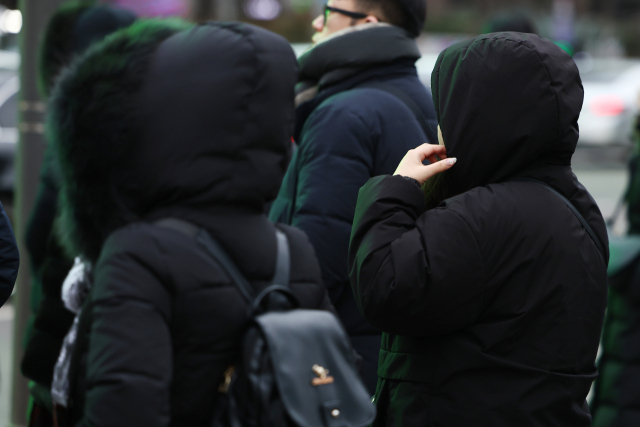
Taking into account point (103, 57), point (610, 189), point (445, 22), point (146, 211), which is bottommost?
point (445, 22)

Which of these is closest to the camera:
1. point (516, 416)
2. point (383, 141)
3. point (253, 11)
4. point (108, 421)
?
point (108, 421)

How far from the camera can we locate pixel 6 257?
2.81 metres

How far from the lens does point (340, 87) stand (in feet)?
11.0

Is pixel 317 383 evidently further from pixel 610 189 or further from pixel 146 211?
pixel 610 189

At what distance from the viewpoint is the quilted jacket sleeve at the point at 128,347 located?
6.11ft

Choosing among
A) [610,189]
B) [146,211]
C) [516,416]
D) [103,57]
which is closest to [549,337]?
[516,416]

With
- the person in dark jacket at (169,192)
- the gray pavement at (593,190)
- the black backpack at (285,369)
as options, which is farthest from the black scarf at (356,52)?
the gray pavement at (593,190)

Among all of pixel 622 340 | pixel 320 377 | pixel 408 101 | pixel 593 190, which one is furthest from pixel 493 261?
pixel 593 190

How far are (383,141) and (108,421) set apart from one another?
1621 millimetres

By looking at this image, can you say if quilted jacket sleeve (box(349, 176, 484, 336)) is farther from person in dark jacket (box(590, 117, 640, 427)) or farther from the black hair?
person in dark jacket (box(590, 117, 640, 427))

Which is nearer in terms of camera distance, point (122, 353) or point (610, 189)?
point (122, 353)

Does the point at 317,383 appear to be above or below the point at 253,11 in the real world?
above

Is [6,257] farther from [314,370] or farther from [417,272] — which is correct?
[417,272]

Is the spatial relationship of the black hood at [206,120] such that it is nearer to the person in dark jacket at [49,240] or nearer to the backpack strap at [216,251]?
the backpack strap at [216,251]
